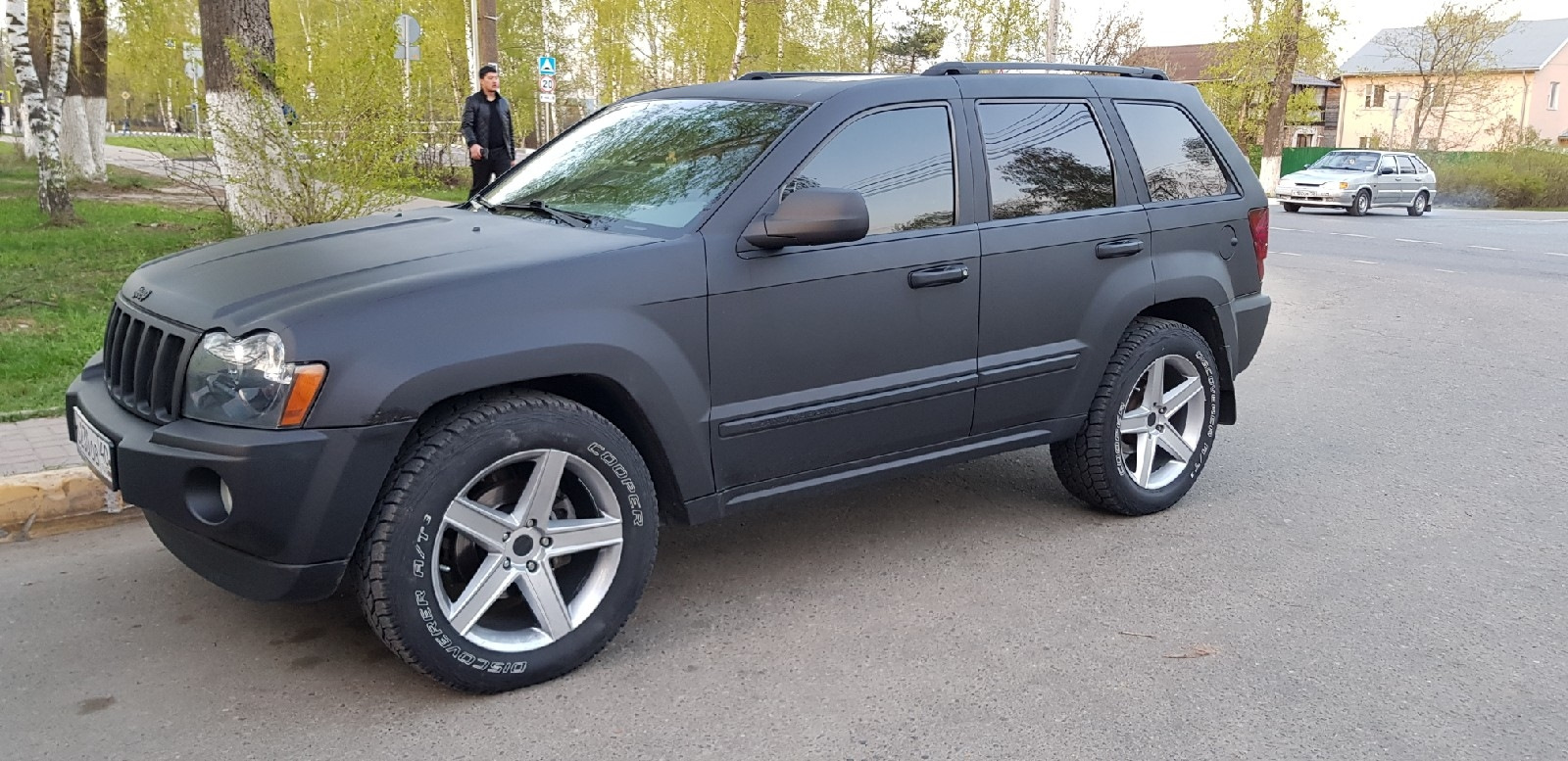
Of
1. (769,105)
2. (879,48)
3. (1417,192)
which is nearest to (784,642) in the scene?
(769,105)

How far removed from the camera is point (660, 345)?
357cm

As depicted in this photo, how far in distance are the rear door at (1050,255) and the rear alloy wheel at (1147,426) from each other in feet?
0.48

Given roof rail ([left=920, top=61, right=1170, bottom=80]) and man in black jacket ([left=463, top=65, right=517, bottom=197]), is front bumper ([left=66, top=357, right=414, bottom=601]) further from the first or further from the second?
man in black jacket ([left=463, top=65, right=517, bottom=197])

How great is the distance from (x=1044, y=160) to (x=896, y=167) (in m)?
0.74

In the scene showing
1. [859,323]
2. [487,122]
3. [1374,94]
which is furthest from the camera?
[1374,94]

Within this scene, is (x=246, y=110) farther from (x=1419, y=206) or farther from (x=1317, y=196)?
(x=1419, y=206)

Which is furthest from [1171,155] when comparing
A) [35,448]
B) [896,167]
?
[35,448]

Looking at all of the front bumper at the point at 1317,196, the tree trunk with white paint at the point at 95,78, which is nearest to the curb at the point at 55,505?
the tree trunk with white paint at the point at 95,78

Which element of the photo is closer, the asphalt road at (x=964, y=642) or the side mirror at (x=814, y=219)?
the asphalt road at (x=964, y=642)

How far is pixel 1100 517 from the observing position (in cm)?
509

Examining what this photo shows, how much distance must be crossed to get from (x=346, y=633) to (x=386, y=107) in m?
5.90

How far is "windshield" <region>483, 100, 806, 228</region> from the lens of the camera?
3975 mm

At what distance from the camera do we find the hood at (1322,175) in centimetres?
2861

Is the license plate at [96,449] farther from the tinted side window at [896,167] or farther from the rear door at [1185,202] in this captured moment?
the rear door at [1185,202]
